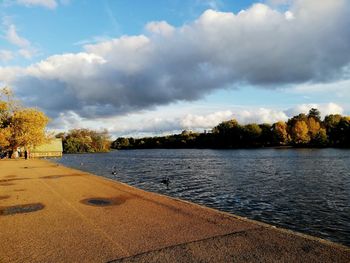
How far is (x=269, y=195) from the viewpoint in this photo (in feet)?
81.4

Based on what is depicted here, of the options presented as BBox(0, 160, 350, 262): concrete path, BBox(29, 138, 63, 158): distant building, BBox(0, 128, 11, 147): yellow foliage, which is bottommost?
BBox(0, 160, 350, 262): concrete path

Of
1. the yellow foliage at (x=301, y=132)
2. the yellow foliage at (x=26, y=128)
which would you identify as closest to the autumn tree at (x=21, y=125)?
the yellow foliage at (x=26, y=128)

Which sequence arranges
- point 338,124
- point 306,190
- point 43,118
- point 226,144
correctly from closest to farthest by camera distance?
point 306,190
point 43,118
point 338,124
point 226,144

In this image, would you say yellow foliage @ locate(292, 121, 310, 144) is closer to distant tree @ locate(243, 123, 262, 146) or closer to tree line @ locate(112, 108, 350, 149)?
tree line @ locate(112, 108, 350, 149)

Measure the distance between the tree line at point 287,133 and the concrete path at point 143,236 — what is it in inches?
5251

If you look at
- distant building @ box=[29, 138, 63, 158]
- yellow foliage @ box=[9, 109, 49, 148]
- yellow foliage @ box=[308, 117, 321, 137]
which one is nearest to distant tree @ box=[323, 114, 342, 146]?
yellow foliage @ box=[308, 117, 321, 137]

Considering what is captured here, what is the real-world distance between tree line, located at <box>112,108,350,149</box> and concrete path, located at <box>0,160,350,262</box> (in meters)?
133

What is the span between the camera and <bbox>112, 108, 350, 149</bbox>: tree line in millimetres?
133500

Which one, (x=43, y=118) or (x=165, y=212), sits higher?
(x=43, y=118)

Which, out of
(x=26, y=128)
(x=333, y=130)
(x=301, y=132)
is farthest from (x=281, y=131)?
(x=26, y=128)

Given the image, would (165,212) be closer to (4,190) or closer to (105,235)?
(105,235)

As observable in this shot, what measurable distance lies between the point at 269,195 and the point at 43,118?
205 feet

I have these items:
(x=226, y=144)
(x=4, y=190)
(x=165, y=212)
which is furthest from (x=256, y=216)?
(x=226, y=144)

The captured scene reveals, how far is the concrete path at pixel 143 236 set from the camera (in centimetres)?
840
